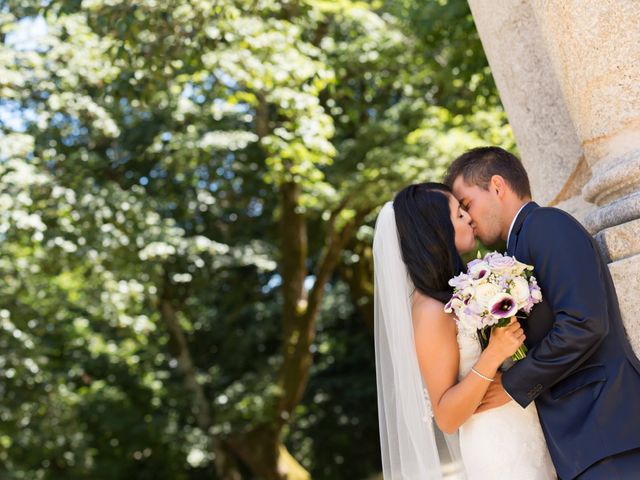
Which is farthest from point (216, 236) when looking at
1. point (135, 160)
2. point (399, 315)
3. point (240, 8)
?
point (399, 315)

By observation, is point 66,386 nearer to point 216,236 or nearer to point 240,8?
point 216,236

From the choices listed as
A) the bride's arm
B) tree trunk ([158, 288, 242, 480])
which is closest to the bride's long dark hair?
the bride's arm

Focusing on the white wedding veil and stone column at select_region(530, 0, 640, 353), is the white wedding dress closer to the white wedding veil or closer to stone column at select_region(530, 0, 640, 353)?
the white wedding veil

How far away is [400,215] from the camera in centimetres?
378

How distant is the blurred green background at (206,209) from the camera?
37.1ft

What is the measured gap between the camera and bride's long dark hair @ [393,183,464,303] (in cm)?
366

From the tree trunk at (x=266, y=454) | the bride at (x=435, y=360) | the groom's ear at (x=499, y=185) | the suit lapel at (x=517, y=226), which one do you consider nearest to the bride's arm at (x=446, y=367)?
the bride at (x=435, y=360)

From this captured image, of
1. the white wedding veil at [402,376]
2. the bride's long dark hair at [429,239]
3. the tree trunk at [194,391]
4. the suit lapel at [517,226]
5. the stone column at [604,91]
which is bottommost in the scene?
the tree trunk at [194,391]

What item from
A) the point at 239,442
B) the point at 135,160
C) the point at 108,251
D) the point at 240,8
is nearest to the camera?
the point at 240,8

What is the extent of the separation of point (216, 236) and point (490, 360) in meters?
16.1

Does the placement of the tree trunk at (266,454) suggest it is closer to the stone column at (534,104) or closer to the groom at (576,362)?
the stone column at (534,104)

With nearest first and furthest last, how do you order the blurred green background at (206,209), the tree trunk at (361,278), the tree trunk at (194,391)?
the blurred green background at (206,209) < the tree trunk at (194,391) < the tree trunk at (361,278)

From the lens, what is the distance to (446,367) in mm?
3477

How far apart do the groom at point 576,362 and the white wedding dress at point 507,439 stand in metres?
0.18
